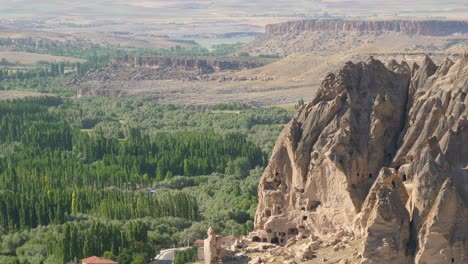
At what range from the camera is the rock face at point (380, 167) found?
51.6 metres

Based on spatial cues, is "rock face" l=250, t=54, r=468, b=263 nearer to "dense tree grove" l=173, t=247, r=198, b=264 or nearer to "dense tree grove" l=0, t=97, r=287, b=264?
"dense tree grove" l=173, t=247, r=198, b=264

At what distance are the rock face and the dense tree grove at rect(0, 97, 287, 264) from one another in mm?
14203

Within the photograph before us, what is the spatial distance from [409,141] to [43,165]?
66.8 m

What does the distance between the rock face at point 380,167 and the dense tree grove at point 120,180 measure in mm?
14203

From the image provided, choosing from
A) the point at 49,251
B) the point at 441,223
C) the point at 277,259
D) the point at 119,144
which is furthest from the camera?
the point at 119,144

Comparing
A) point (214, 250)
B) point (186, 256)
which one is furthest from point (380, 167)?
point (186, 256)

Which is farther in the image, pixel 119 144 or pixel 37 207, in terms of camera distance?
pixel 119 144

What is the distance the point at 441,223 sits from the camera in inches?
2013

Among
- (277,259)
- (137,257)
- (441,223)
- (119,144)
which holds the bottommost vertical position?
(119,144)

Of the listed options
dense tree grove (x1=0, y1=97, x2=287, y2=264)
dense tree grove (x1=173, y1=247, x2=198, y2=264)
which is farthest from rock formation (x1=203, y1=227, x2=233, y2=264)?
dense tree grove (x1=0, y1=97, x2=287, y2=264)

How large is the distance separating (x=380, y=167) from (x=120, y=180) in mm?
55608

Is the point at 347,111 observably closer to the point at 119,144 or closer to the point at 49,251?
the point at 49,251

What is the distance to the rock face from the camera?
51.6 m

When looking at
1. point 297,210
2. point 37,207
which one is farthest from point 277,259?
point 37,207
